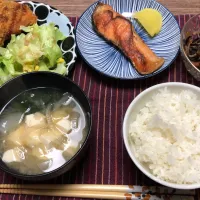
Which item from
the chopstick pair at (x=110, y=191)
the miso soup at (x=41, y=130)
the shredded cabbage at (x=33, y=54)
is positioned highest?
the shredded cabbage at (x=33, y=54)

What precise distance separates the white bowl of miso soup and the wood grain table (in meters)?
0.69

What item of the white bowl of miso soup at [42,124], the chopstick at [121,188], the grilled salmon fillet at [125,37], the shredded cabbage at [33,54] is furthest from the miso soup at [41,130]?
the grilled salmon fillet at [125,37]

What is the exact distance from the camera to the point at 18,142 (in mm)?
1506

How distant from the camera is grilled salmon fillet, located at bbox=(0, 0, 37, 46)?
1860 mm

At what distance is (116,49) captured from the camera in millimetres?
1913

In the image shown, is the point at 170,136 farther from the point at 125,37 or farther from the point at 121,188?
the point at 125,37

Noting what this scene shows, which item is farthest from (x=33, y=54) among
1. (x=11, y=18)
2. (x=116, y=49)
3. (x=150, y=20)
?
(x=150, y=20)

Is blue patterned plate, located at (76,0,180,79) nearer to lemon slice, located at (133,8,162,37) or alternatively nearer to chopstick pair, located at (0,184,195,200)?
lemon slice, located at (133,8,162,37)

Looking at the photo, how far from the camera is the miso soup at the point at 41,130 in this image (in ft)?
4.84

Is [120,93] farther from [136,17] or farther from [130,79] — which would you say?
[136,17]

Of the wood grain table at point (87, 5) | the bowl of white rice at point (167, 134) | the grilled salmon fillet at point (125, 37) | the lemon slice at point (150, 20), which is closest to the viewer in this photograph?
the bowl of white rice at point (167, 134)

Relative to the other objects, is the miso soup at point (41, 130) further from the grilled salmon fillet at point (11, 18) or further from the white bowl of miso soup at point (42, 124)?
the grilled salmon fillet at point (11, 18)

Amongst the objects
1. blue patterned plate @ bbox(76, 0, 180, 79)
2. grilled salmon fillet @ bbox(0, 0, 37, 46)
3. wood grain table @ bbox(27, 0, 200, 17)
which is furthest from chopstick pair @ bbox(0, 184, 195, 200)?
wood grain table @ bbox(27, 0, 200, 17)

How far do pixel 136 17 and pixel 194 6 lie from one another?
373 mm
